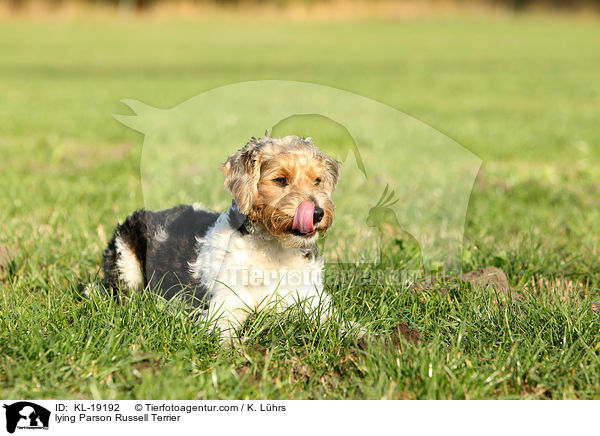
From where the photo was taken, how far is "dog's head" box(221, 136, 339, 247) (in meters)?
4.00

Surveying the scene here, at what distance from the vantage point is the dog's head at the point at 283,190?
158 inches

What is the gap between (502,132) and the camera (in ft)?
45.6

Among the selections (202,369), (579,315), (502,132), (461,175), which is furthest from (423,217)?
(502,132)

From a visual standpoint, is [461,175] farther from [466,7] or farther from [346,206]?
[466,7]

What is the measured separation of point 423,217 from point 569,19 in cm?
5831

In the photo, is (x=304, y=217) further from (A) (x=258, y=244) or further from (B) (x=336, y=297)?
(B) (x=336, y=297)

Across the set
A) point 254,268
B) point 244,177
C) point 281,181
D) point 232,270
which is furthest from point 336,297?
point 244,177

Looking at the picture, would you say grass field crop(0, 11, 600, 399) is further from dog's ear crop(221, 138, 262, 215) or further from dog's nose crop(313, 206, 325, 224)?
dog's ear crop(221, 138, 262, 215)

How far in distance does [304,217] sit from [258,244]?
0.52m
